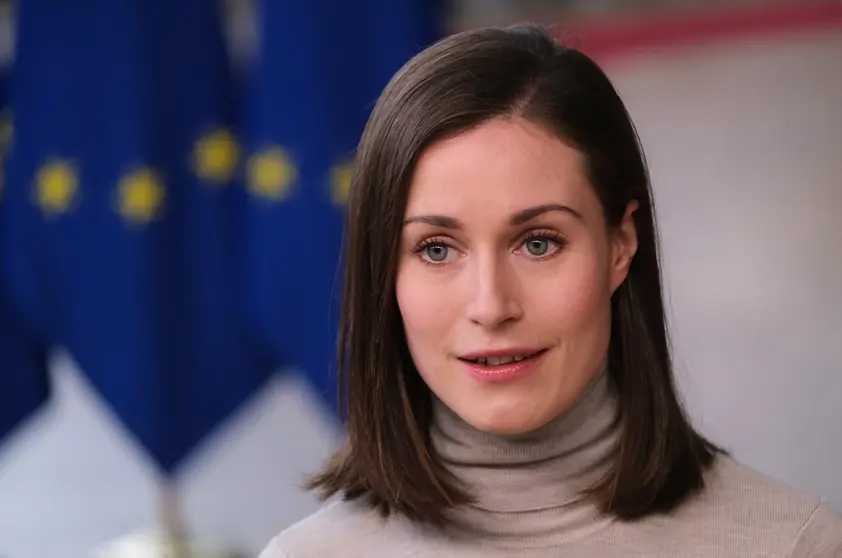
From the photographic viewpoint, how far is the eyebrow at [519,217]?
86 cm

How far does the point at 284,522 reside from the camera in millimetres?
2303

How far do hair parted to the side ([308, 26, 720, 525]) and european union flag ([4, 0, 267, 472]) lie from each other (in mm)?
789

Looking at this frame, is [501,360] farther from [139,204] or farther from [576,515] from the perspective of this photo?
[139,204]

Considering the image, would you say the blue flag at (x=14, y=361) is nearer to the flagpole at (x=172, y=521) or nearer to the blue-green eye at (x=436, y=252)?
the flagpole at (x=172, y=521)

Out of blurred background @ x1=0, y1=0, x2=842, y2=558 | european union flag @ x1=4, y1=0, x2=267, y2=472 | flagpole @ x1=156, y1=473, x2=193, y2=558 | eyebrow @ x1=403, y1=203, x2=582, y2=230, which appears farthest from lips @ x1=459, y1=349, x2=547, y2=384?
flagpole @ x1=156, y1=473, x2=193, y2=558

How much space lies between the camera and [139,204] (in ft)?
5.68

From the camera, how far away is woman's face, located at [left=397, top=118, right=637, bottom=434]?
33.9 inches

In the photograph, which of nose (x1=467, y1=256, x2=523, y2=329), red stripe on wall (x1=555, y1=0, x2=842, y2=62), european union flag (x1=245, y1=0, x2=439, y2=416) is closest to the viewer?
nose (x1=467, y1=256, x2=523, y2=329)

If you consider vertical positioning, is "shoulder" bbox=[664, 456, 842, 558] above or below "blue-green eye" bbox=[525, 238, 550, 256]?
below

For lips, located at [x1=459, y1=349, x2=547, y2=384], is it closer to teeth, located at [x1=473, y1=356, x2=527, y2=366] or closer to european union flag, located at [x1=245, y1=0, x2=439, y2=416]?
teeth, located at [x1=473, y1=356, x2=527, y2=366]

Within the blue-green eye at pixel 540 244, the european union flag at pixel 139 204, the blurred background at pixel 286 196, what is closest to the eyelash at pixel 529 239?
the blue-green eye at pixel 540 244

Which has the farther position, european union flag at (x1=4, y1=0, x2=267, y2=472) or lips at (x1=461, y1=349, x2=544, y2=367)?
european union flag at (x1=4, y1=0, x2=267, y2=472)

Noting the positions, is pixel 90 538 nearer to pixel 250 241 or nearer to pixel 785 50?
pixel 250 241

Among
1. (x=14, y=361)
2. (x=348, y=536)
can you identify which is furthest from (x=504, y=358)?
(x=14, y=361)
